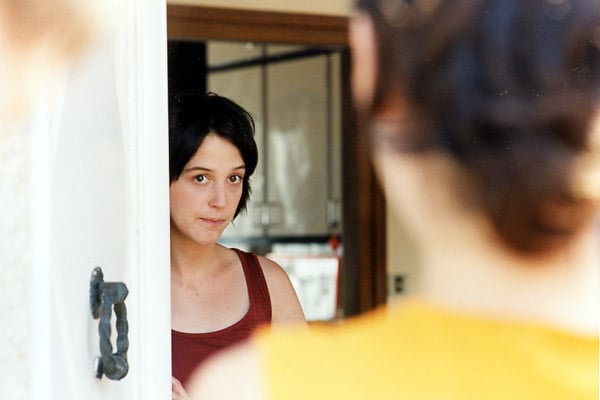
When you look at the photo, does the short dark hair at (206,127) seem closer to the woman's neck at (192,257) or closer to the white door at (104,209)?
the woman's neck at (192,257)

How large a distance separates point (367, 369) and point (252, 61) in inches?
57.3

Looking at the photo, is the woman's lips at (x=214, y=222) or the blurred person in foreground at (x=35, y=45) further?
the woman's lips at (x=214, y=222)

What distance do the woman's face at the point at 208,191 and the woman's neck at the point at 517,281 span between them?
24.5 inches

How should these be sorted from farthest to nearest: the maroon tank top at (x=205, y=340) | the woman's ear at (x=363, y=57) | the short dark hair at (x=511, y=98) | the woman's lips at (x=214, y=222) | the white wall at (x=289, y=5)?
1. the woman's lips at (x=214, y=222)
2. the maroon tank top at (x=205, y=340)
3. the white wall at (x=289, y=5)
4. the woman's ear at (x=363, y=57)
5. the short dark hair at (x=511, y=98)

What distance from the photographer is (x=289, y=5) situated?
116 inches

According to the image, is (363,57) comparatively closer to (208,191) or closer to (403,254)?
(403,254)

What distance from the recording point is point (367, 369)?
1.64 meters

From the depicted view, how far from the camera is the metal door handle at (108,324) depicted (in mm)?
1739

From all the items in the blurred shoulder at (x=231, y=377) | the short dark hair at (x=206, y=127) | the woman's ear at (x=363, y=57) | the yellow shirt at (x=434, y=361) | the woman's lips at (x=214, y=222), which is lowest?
the blurred shoulder at (x=231, y=377)

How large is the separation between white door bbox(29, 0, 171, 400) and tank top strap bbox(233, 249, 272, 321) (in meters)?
0.38

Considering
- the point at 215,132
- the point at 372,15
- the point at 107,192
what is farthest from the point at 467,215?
the point at 215,132

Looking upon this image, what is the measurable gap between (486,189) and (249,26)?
5.52 feet

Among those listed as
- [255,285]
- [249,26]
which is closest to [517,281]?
[255,285]

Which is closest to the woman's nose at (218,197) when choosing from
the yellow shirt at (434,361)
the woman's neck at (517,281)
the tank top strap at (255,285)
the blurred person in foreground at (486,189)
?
the tank top strap at (255,285)
